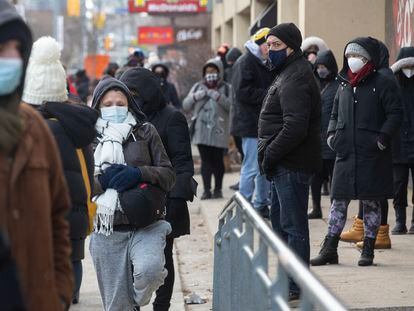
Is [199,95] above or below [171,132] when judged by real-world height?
below

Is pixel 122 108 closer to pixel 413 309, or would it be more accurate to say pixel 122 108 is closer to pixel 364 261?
pixel 413 309

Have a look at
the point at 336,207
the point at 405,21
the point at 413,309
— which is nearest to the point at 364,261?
the point at 336,207

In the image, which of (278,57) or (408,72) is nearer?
(278,57)

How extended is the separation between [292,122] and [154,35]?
41897 mm

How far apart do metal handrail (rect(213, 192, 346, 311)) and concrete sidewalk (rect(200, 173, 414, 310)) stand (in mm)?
773

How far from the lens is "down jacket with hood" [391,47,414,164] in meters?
9.94

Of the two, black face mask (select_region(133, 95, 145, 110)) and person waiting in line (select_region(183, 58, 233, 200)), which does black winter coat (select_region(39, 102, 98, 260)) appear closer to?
black face mask (select_region(133, 95, 145, 110))

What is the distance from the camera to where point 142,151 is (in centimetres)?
663

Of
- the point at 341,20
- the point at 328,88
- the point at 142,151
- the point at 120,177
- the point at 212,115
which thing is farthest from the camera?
the point at 212,115

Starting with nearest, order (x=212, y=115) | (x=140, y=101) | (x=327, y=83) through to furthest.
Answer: (x=140, y=101) < (x=327, y=83) < (x=212, y=115)

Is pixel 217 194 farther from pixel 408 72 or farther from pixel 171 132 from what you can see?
pixel 171 132

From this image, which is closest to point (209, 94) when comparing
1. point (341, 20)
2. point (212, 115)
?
point (212, 115)

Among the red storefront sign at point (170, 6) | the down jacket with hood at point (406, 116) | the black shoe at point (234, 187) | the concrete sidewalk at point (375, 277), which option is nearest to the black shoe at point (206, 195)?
the black shoe at point (234, 187)

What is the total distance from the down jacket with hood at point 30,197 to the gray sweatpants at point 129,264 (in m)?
2.76
